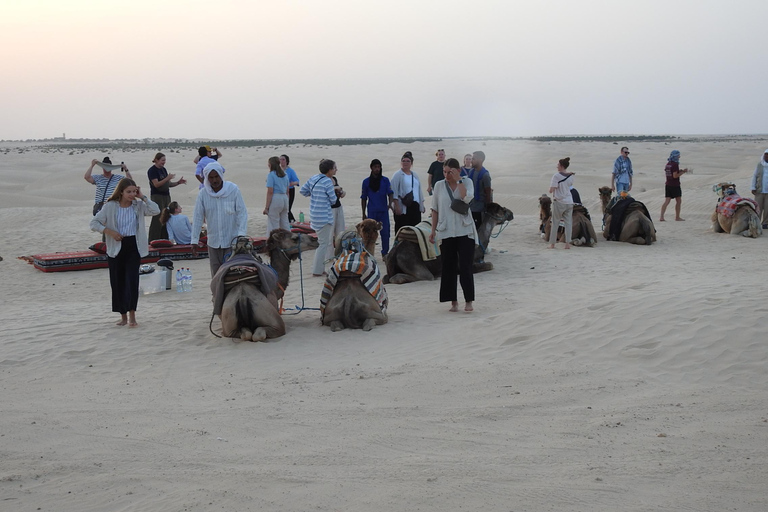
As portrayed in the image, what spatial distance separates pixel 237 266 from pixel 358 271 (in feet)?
4.42

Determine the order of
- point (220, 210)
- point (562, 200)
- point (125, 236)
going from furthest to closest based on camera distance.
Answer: point (562, 200) < point (220, 210) < point (125, 236)

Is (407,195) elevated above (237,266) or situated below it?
above

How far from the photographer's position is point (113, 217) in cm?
834

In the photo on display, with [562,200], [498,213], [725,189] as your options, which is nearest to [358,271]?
[498,213]

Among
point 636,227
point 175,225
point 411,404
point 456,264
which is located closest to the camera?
point 411,404

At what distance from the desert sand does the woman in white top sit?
23.9 inches

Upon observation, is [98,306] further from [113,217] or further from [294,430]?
[294,430]

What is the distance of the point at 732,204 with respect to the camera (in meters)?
16.1

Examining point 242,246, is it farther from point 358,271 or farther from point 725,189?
point 725,189

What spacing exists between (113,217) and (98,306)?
7.97 feet

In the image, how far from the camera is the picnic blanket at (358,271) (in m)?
8.30

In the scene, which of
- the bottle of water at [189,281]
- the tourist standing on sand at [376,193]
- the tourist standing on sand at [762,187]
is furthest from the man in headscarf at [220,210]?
the tourist standing on sand at [762,187]

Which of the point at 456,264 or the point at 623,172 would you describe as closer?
the point at 456,264

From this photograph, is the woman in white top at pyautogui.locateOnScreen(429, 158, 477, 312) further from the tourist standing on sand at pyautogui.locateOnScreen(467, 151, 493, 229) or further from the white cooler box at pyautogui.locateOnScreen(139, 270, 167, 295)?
the white cooler box at pyautogui.locateOnScreen(139, 270, 167, 295)
